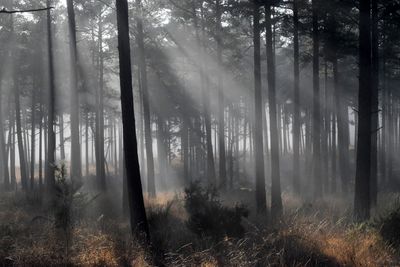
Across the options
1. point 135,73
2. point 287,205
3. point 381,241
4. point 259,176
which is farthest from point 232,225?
point 135,73

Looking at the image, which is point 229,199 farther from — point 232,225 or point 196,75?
point 196,75

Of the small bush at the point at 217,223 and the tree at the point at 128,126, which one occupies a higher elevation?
the tree at the point at 128,126

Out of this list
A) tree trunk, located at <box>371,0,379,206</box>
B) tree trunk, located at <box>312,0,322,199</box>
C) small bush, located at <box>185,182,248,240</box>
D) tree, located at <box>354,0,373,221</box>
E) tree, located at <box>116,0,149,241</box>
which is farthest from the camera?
tree trunk, located at <box>312,0,322,199</box>

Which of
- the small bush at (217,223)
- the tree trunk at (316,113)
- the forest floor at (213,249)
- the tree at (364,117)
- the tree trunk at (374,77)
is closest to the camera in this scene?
the forest floor at (213,249)

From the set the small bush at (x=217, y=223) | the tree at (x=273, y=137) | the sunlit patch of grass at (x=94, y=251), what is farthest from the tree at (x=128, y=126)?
the tree at (x=273, y=137)

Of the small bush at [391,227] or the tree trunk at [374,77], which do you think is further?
the tree trunk at [374,77]

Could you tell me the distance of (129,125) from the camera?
34.3 feet

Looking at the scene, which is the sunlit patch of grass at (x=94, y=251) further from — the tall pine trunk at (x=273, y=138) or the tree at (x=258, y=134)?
the tall pine trunk at (x=273, y=138)

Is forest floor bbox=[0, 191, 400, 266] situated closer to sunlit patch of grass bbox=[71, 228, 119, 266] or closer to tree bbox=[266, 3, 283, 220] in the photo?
sunlit patch of grass bbox=[71, 228, 119, 266]

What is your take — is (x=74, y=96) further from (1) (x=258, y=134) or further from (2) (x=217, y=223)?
(2) (x=217, y=223)

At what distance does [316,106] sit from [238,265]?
50.2 ft

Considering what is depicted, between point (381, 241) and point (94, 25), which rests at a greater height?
point (94, 25)

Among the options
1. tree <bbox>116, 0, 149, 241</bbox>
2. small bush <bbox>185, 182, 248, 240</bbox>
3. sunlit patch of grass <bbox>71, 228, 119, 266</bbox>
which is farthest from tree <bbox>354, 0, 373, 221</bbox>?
sunlit patch of grass <bbox>71, 228, 119, 266</bbox>

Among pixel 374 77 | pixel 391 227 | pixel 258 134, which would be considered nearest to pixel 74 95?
pixel 258 134
